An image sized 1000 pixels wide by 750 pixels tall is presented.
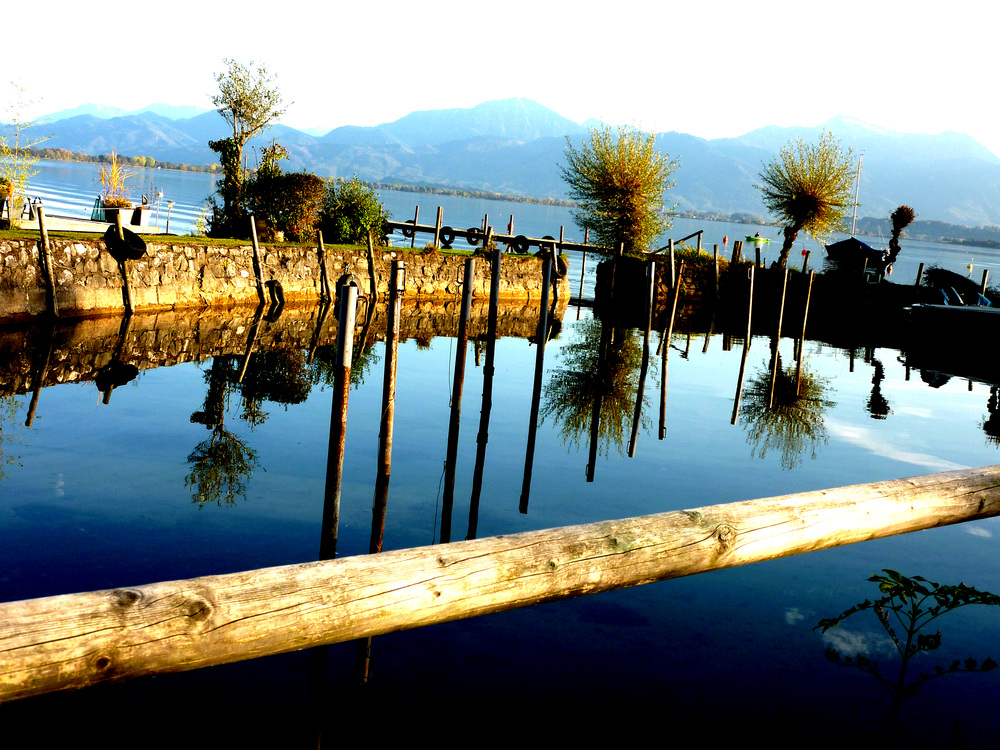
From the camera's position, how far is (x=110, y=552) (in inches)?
317

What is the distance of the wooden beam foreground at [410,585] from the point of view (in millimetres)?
3043

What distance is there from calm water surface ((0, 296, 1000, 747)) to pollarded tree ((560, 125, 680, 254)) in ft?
77.9

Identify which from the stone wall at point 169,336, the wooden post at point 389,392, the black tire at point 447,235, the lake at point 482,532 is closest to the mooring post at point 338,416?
the lake at point 482,532

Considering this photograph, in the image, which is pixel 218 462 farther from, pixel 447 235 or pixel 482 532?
pixel 447 235

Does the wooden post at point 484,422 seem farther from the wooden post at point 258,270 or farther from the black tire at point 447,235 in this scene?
the black tire at point 447,235

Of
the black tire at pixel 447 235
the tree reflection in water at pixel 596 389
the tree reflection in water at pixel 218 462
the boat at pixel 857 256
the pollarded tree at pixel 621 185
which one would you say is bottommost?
the tree reflection in water at pixel 218 462

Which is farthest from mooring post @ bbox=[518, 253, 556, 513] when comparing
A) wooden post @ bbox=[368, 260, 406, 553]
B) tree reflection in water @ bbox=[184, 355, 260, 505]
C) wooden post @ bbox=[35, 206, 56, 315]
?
wooden post @ bbox=[35, 206, 56, 315]

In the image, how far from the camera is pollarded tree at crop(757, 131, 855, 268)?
44.5 meters

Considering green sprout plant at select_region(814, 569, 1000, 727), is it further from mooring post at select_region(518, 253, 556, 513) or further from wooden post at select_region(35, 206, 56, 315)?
wooden post at select_region(35, 206, 56, 315)

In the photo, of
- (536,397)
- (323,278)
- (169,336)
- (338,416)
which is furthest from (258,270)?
(338,416)

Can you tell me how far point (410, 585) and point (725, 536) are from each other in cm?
180

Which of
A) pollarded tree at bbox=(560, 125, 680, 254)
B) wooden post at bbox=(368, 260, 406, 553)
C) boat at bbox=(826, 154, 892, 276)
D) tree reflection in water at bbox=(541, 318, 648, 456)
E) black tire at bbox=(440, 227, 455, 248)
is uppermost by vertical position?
pollarded tree at bbox=(560, 125, 680, 254)

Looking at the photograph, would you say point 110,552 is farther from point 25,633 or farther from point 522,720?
point 25,633

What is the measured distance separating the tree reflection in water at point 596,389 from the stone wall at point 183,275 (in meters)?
7.15
